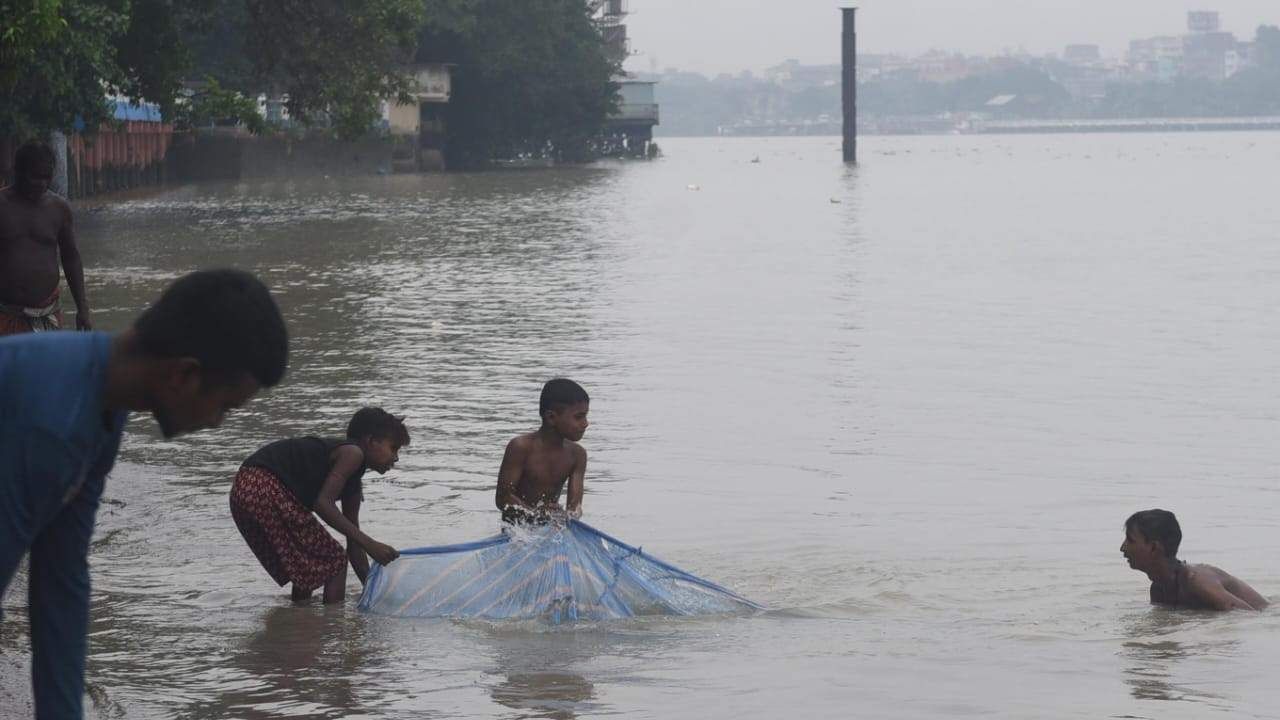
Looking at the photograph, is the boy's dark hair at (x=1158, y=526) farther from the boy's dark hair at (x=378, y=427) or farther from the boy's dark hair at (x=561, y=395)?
the boy's dark hair at (x=378, y=427)

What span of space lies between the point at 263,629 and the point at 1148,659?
134 inches

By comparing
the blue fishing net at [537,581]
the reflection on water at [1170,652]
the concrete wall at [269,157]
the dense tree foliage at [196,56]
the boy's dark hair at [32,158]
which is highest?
the dense tree foliage at [196,56]

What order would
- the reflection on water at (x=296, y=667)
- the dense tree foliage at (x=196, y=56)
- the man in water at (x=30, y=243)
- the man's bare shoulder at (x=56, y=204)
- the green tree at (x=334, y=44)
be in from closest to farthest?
the reflection on water at (x=296, y=667)
the man in water at (x=30, y=243)
the man's bare shoulder at (x=56, y=204)
the dense tree foliage at (x=196, y=56)
the green tree at (x=334, y=44)

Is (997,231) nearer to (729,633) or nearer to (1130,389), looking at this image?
(1130,389)

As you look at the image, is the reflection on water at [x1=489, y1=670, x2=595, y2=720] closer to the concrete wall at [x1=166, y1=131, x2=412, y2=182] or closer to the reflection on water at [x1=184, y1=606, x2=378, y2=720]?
the reflection on water at [x1=184, y1=606, x2=378, y2=720]

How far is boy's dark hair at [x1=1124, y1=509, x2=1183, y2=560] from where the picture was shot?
26.2 feet

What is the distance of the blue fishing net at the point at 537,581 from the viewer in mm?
7332

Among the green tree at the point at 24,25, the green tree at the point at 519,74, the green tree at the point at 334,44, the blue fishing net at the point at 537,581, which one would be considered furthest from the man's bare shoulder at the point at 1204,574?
the green tree at the point at 519,74

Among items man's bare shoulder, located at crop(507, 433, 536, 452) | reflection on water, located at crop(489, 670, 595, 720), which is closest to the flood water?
reflection on water, located at crop(489, 670, 595, 720)

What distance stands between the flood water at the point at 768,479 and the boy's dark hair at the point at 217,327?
357cm

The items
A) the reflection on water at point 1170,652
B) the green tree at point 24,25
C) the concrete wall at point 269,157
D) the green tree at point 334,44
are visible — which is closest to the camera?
the reflection on water at point 1170,652

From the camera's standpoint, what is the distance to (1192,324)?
20562 mm

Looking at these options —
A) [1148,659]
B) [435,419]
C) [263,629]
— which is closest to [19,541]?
[263,629]

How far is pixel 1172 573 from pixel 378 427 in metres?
3.45
